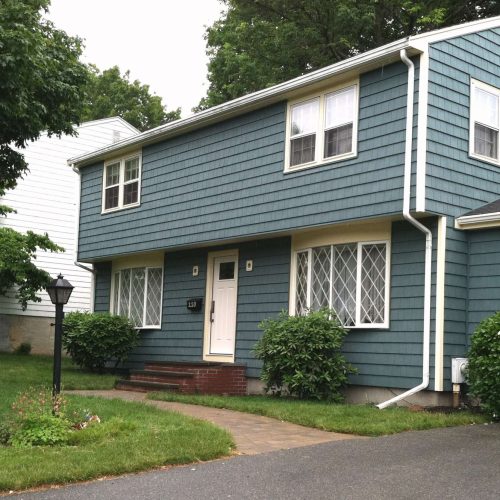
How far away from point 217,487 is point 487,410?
487cm

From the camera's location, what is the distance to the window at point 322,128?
39.1 ft

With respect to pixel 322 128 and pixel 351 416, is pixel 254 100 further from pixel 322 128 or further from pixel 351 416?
pixel 351 416

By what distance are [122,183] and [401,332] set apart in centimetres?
839

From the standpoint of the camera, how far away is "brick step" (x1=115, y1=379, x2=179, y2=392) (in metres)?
13.3

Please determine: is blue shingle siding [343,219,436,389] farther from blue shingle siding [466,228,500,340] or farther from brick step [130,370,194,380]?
brick step [130,370,194,380]

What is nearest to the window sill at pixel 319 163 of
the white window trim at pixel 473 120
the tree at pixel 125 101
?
the white window trim at pixel 473 120

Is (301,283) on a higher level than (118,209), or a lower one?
lower

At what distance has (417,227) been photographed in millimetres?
10844

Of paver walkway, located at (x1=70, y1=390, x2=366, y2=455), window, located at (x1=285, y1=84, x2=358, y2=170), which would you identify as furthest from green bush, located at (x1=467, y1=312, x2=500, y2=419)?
window, located at (x1=285, y1=84, x2=358, y2=170)

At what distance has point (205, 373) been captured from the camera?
13.2 meters

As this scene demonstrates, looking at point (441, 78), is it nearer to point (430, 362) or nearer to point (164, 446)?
point (430, 362)

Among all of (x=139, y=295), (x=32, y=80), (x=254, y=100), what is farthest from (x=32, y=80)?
(x=139, y=295)

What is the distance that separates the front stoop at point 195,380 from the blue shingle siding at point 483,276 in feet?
14.5

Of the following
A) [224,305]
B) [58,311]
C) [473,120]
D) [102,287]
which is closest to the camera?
[58,311]
